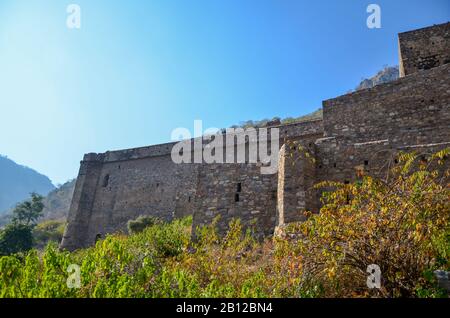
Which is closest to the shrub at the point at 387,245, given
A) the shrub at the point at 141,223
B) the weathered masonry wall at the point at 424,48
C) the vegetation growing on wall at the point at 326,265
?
the vegetation growing on wall at the point at 326,265

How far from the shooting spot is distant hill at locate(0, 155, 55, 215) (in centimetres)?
10531

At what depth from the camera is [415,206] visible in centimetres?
495

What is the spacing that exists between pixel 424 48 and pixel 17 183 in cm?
12763

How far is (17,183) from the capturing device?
112 metres

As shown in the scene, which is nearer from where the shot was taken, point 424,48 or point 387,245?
point 387,245

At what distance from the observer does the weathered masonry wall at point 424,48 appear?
11875 millimetres

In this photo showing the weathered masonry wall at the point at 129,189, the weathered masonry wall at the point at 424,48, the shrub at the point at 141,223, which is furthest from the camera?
the weathered masonry wall at the point at 129,189

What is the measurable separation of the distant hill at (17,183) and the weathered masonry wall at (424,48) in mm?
115661

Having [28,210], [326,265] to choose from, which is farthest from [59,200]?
[326,265]

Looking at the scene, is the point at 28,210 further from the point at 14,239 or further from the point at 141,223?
the point at 141,223

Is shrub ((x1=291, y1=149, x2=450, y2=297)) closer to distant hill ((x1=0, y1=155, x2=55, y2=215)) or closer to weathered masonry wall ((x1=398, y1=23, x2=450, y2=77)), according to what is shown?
weathered masonry wall ((x1=398, y1=23, x2=450, y2=77))

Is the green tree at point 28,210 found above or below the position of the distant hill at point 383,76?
below

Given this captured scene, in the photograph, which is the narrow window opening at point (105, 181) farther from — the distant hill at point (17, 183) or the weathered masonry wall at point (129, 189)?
the distant hill at point (17, 183)
